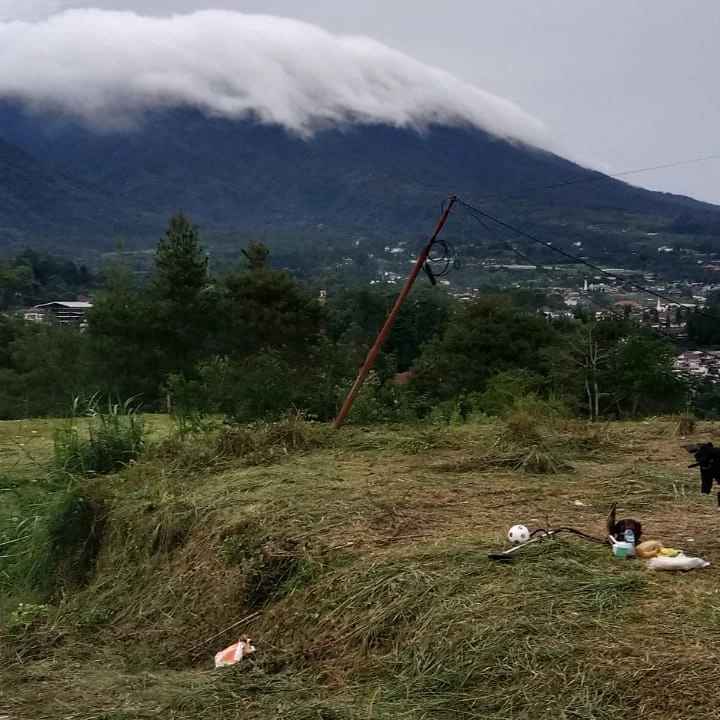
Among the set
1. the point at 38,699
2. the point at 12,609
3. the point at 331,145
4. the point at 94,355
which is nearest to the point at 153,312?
the point at 94,355

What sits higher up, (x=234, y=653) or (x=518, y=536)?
(x=518, y=536)

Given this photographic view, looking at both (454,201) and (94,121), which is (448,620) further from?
(94,121)

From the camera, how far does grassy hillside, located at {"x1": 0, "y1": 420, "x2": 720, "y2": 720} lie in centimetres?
265

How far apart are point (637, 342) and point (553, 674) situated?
16355 millimetres

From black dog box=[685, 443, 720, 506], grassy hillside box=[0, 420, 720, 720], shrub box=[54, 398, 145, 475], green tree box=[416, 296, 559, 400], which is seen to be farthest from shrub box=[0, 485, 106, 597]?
green tree box=[416, 296, 559, 400]

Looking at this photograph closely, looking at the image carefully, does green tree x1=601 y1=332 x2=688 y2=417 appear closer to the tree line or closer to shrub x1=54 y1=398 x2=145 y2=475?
the tree line

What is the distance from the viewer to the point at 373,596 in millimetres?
3256

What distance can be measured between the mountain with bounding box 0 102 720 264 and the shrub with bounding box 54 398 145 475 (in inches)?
1988

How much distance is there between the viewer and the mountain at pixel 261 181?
86.4 metres

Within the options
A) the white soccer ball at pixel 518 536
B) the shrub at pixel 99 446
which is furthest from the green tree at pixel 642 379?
the white soccer ball at pixel 518 536

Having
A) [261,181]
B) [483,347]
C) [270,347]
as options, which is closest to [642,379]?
[483,347]

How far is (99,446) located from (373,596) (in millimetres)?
3361

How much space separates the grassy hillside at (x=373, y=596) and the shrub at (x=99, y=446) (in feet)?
1.30

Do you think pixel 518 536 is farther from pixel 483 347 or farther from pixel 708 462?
pixel 483 347
